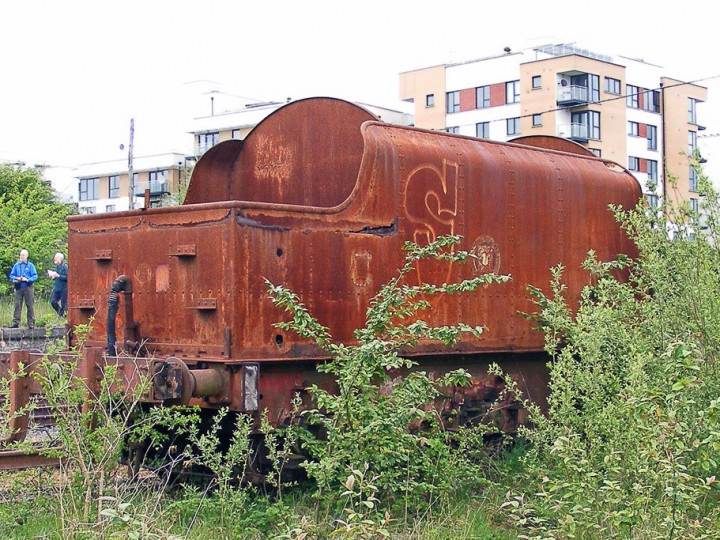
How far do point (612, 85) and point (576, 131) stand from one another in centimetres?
516

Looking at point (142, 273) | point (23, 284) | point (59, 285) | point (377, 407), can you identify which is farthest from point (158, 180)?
point (377, 407)

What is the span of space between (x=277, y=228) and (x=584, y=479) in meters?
3.23

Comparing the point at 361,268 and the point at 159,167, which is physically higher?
the point at 159,167

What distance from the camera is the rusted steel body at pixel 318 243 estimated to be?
8.48 m

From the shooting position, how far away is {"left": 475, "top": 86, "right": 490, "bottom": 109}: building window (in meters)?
64.3

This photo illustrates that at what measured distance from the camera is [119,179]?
8500 centimetres

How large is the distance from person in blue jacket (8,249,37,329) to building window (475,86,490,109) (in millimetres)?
45883

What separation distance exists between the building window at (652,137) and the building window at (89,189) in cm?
4557

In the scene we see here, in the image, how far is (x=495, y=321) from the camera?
10711 millimetres

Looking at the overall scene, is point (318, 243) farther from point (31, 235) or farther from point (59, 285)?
point (31, 235)

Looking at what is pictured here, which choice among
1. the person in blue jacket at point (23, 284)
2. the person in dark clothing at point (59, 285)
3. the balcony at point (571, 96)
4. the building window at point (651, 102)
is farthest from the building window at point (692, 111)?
the person in blue jacket at point (23, 284)

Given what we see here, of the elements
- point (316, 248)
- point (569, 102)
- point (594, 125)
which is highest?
point (569, 102)

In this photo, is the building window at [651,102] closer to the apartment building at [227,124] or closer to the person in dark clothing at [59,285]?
the apartment building at [227,124]

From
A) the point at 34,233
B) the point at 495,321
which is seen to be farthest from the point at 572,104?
the point at 495,321
